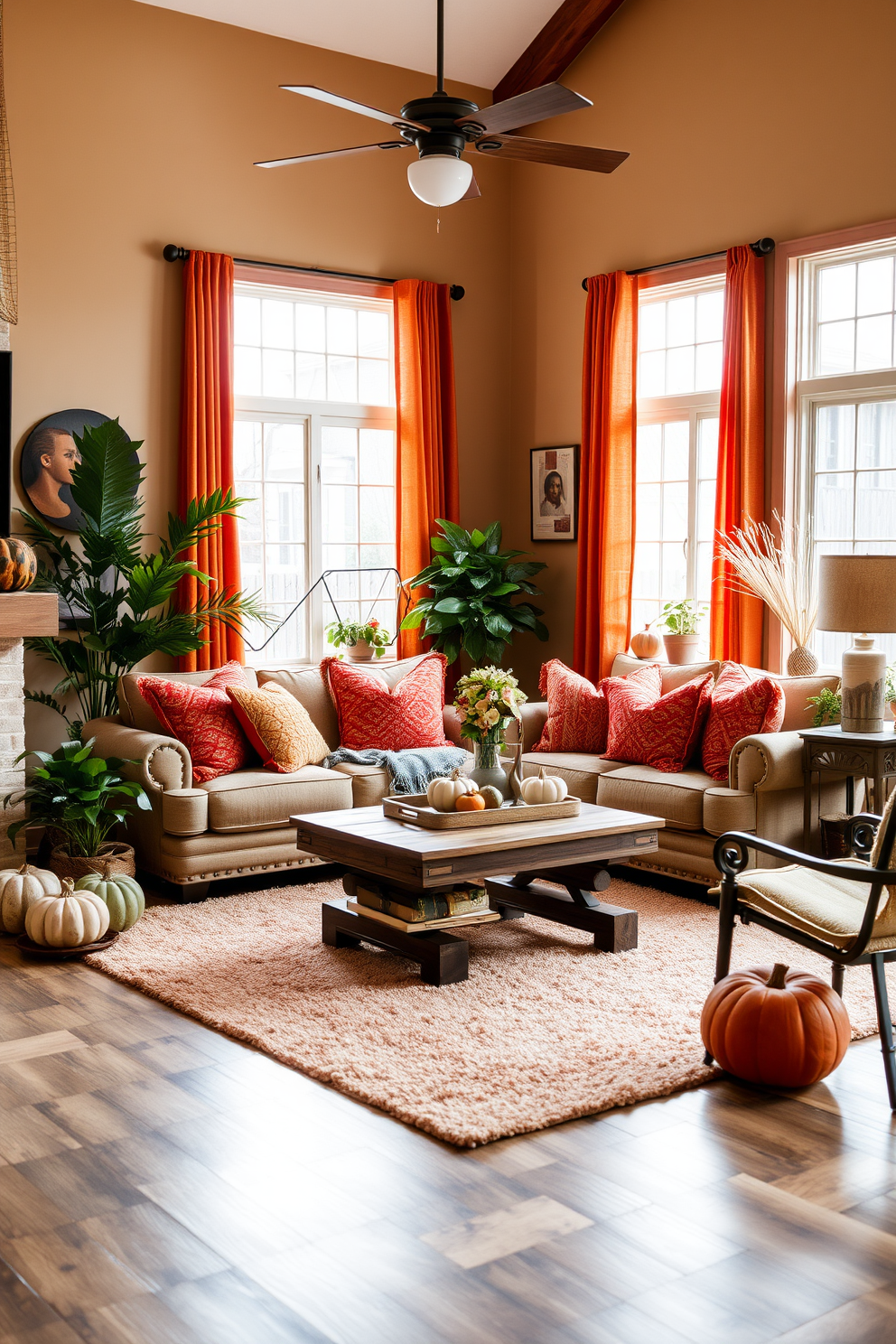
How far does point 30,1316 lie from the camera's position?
2.17m

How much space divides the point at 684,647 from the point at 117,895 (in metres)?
3.11

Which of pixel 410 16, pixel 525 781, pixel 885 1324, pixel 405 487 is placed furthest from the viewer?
pixel 405 487

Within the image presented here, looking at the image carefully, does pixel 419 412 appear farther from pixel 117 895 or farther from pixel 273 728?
pixel 117 895

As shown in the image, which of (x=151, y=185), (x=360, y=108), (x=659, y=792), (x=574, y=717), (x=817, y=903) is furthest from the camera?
(x=151, y=185)

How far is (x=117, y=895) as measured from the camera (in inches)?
175

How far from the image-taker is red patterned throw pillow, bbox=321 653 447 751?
232 inches

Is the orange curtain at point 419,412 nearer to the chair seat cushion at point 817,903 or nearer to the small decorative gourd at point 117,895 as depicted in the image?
the small decorative gourd at point 117,895

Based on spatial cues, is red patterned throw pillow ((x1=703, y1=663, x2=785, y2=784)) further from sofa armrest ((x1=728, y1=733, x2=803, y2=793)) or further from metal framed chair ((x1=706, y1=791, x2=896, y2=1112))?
metal framed chair ((x1=706, y1=791, x2=896, y2=1112))

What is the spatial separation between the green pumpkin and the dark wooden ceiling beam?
4.57 metres

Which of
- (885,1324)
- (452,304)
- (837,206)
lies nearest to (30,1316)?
(885,1324)

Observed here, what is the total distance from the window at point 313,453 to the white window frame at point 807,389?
234cm

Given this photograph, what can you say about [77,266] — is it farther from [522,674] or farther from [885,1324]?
[885,1324]

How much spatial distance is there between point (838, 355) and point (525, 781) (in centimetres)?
277

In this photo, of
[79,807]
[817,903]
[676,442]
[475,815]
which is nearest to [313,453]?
[676,442]
